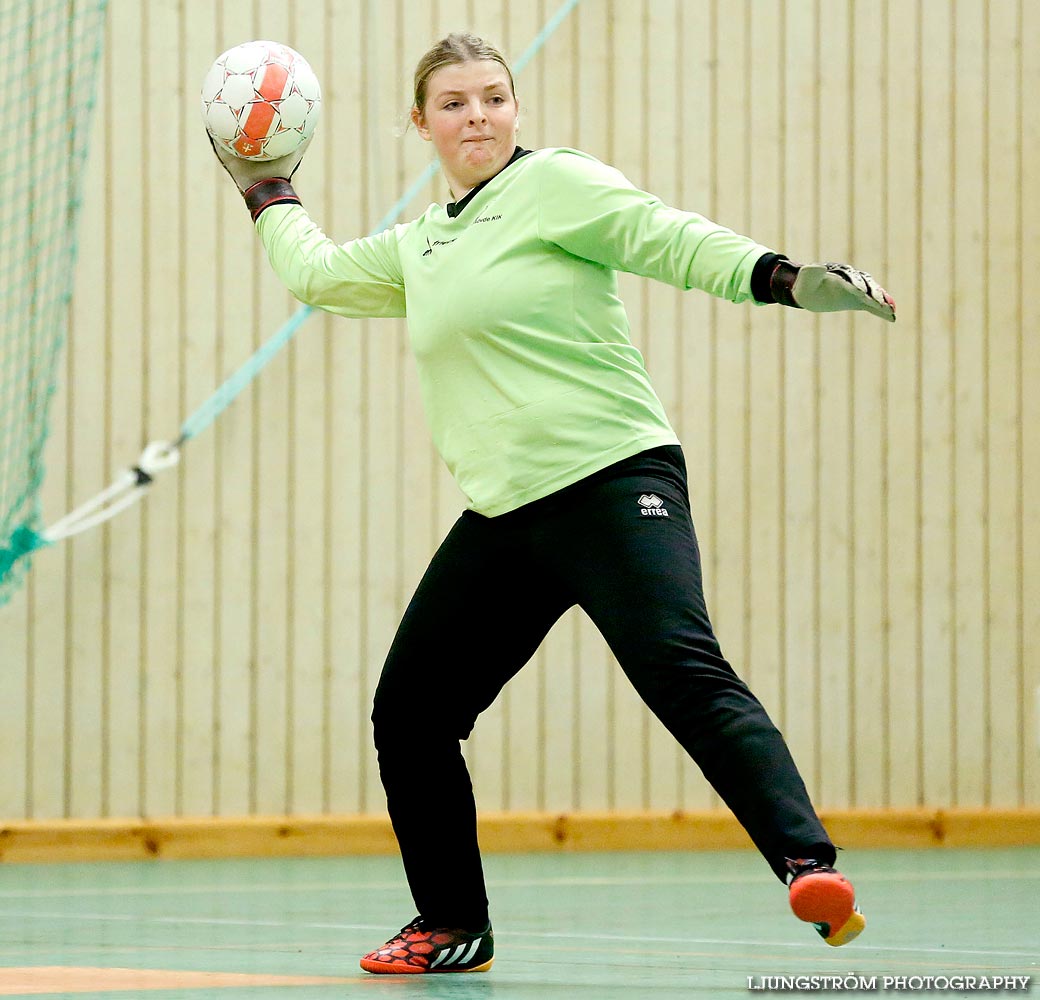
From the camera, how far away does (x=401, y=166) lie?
5848 millimetres

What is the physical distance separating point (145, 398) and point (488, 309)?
294 cm

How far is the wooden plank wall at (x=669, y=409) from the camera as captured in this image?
18.5ft

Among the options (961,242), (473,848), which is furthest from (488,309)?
(961,242)

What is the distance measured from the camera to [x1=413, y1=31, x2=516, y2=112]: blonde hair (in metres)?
3.09

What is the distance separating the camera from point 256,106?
3.46 m

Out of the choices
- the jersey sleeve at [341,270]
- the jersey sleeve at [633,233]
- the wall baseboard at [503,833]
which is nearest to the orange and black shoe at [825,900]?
the jersey sleeve at [633,233]

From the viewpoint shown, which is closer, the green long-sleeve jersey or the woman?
the woman

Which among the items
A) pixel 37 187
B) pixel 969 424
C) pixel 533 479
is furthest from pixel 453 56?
pixel 969 424

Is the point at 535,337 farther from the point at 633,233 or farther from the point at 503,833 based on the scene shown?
the point at 503,833

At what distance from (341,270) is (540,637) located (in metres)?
0.80

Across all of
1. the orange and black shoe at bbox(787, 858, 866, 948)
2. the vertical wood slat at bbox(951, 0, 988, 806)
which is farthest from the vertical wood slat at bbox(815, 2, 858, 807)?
the orange and black shoe at bbox(787, 858, 866, 948)

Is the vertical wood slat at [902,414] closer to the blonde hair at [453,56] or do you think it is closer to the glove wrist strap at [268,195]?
the glove wrist strap at [268,195]

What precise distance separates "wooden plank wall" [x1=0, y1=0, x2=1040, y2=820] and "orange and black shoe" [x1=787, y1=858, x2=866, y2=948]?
3.26 meters

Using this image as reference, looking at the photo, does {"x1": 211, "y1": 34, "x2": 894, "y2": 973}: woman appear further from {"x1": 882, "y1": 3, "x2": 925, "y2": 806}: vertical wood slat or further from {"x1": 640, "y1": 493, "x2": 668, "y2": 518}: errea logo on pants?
{"x1": 882, "y1": 3, "x2": 925, "y2": 806}: vertical wood slat
